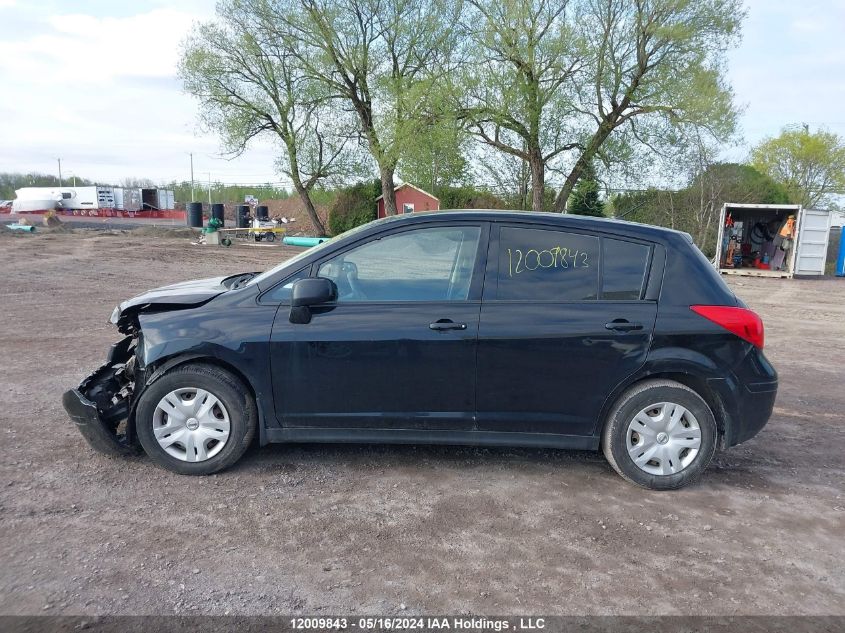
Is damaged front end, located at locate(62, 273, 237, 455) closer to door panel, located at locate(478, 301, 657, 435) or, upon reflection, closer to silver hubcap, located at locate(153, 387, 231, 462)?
silver hubcap, located at locate(153, 387, 231, 462)

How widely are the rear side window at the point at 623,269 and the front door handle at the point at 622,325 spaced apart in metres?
0.17

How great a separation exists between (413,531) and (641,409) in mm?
1702

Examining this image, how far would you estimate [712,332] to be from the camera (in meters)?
4.01

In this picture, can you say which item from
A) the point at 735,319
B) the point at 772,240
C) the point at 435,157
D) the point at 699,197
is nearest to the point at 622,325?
the point at 735,319

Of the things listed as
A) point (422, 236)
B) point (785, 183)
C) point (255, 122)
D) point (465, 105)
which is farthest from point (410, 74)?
point (422, 236)

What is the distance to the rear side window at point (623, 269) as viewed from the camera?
13.4 ft

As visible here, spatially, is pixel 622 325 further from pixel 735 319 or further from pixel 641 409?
pixel 735 319

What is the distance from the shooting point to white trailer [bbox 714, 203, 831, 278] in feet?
70.4

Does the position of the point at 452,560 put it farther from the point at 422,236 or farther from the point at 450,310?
the point at 422,236

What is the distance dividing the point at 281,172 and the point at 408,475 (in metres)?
32.7

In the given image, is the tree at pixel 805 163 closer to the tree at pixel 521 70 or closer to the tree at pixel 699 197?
the tree at pixel 699 197

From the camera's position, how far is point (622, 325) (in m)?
4.01

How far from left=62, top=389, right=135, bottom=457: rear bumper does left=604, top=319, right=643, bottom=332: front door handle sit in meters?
3.37

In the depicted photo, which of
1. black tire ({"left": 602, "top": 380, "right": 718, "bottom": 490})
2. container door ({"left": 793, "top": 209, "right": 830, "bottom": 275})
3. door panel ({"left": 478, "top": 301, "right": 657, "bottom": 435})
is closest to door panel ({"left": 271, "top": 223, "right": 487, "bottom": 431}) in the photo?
door panel ({"left": 478, "top": 301, "right": 657, "bottom": 435})
